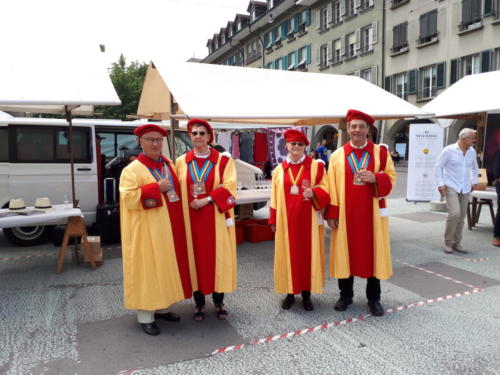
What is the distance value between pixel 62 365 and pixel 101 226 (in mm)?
3830

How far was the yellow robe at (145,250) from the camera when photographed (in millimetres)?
3262

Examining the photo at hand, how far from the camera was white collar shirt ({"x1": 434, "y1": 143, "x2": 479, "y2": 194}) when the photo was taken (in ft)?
19.3

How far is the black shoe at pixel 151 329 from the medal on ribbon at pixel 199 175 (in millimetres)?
1142

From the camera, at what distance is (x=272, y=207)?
12.7ft

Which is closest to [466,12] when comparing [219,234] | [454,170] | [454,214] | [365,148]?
[454,170]

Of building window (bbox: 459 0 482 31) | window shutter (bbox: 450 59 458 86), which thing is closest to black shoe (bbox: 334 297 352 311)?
window shutter (bbox: 450 59 458 86)

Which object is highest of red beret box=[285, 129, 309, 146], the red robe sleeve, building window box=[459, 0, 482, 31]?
building window box=[459, 0, 482, 31]

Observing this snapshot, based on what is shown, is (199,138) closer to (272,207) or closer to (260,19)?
(272,207)

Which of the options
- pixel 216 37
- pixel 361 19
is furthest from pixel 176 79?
pixel 216 37

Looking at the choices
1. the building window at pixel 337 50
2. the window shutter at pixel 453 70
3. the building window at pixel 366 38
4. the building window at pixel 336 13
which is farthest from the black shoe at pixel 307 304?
the building window at pixel 336 13

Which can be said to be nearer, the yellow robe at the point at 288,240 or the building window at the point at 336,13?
the yellow robe at the point at 288,240

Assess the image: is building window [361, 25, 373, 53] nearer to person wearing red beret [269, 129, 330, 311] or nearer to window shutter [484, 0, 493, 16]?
window shutter [484, 0, 493, 16]

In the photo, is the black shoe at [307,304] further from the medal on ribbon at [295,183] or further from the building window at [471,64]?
the building window at [471,64]

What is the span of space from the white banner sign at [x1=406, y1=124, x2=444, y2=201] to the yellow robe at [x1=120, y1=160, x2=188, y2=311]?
8.25 meters
